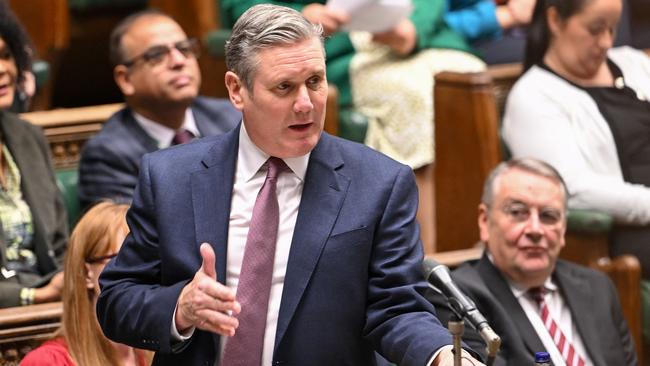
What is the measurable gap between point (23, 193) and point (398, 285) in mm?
980

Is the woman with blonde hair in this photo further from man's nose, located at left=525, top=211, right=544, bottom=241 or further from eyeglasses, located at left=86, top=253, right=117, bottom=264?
man's nose, located at left=525, top=211, right=544, bottom=241

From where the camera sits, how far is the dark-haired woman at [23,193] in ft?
6.75

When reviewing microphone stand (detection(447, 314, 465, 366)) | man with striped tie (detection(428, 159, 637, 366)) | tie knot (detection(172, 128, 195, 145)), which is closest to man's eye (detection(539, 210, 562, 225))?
man with striped tie (detection(428, 159, 637, 366))

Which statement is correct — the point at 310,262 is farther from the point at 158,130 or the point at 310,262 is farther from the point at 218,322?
the point at 158,130

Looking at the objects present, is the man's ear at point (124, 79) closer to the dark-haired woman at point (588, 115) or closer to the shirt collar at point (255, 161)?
the dark-haired woman at point (588, 115)

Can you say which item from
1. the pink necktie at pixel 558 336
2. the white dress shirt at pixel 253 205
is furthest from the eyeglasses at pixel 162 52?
the white dress shirt at pixel 253 205

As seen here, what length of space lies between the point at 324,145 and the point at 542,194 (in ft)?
2.38

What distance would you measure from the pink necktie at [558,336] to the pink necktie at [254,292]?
0.75m

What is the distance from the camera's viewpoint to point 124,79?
233 centimetres

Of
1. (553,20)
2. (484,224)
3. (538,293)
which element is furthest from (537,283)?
(553,20)

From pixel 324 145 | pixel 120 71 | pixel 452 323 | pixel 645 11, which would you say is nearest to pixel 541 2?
pixel 645 11

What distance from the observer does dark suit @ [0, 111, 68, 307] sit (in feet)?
6.82

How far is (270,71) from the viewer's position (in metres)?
1.31

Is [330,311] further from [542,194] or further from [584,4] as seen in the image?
[584,4]
